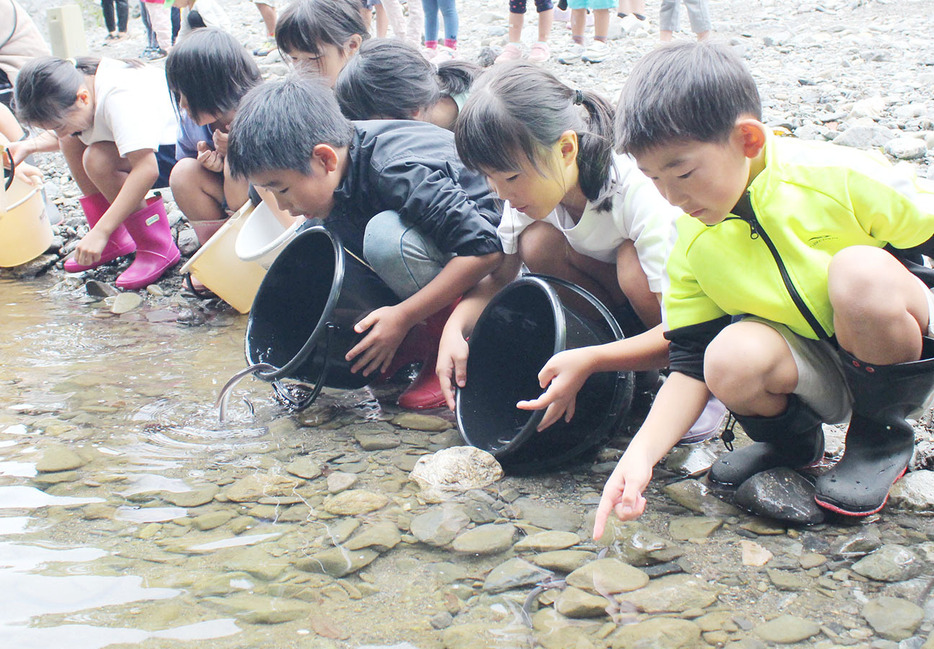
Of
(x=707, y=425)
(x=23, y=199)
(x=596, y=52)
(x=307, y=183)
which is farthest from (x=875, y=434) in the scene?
(x=596, y=52)

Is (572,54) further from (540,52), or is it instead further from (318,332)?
(318,332)

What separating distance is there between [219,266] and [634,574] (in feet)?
5.91

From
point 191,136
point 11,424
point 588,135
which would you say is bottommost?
point 11,424

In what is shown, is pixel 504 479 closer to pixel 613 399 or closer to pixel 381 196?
pixel 613 399

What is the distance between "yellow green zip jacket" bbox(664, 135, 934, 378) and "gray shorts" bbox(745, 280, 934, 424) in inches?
0.9

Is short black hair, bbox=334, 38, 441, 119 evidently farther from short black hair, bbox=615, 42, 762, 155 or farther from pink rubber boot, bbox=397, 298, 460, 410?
short black hair, bbox=615, 42, 762, 155

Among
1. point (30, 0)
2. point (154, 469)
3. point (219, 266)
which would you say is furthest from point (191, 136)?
point (30, 0)

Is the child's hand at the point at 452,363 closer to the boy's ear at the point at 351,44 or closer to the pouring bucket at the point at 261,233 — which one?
the pouring bucket at the point at 261,233

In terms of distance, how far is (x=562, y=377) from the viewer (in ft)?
4.99

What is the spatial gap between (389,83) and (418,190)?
0.60 metres

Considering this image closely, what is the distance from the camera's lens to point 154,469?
5.70 ft

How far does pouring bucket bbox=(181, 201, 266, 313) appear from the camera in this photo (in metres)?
2.62

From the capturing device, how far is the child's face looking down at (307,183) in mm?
2016

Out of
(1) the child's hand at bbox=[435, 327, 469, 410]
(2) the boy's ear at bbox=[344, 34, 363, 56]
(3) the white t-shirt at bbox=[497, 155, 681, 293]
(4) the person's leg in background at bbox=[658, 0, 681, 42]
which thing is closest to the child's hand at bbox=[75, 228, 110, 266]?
(2) the boy's ear at bbox=[344, 34, 363, 56]
